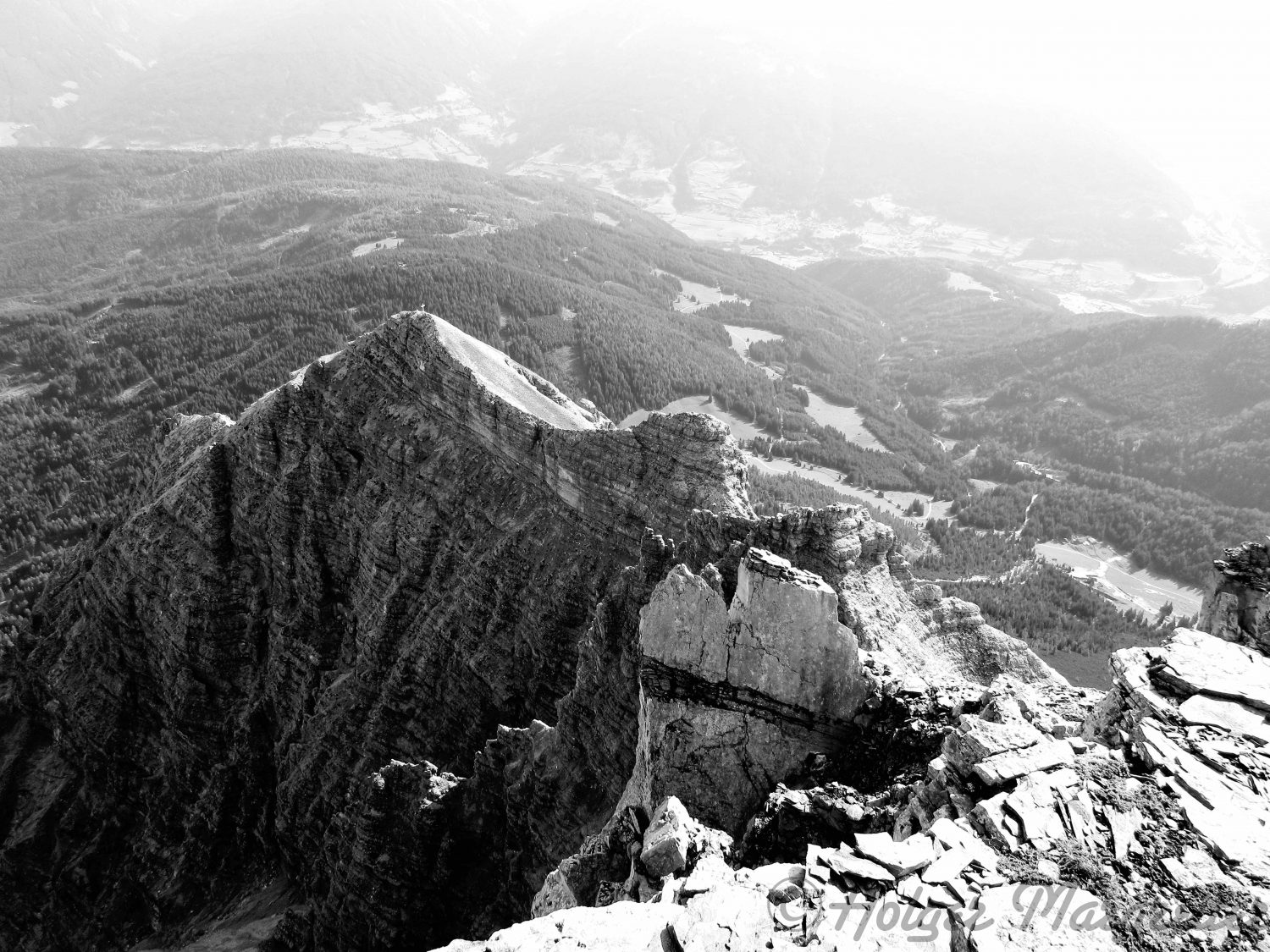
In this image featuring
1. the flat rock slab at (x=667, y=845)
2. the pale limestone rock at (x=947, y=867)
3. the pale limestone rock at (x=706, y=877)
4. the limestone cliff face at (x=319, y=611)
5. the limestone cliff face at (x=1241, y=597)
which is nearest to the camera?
the pale limestone rock at (x=947, y=867)

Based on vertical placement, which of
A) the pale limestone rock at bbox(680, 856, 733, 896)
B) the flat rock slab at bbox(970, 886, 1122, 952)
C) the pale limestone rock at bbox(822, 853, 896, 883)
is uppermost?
the flat rock slab at bbox(970, 886, 1122, 952)

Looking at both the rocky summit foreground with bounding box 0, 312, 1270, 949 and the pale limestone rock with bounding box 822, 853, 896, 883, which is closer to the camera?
the pale limestone rock with bounding box 822, 853, 896, 883

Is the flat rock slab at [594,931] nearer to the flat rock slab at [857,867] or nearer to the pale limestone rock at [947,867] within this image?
the flat rock slab at [857,867]

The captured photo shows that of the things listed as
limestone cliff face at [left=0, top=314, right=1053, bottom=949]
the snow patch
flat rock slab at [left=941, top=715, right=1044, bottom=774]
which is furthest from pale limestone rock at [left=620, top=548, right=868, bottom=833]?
the snow patch

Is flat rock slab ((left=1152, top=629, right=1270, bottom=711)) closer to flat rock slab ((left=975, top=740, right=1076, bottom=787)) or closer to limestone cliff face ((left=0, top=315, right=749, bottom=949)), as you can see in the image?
flat rock slab ((left=975, top=740, right=1076, bottom=787))

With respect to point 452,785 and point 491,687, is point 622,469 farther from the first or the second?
point 452,785

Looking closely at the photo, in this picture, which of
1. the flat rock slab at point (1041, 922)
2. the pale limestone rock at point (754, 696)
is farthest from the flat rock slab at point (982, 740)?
the pale limestone rock at point (754, 696)
